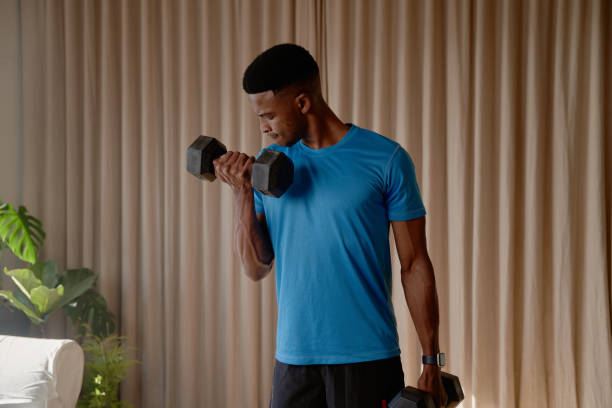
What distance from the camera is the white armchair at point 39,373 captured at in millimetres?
1874

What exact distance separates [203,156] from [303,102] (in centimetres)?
25

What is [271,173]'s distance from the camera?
3.56 ft


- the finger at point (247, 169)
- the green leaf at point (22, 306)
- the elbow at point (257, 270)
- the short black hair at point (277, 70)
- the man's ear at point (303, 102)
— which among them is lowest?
the green leaf at point (22, 306)

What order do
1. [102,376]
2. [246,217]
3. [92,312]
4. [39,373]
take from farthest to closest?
[92,312] < [102,376] < [39,373] < [246,217]

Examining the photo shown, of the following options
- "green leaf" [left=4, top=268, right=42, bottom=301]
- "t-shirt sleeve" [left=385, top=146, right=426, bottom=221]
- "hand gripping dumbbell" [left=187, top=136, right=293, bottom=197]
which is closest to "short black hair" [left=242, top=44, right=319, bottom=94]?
"hand gripping dumbbell" [left=187, top=136, right=293, bottom=197]

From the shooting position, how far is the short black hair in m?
1.12

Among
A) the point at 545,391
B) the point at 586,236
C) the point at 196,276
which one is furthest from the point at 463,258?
the point at 196,276

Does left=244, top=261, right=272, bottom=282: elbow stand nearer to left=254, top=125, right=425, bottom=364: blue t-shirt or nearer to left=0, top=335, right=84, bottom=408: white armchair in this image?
left=254, top=125, right=425, bottom=364: blue t-shirt

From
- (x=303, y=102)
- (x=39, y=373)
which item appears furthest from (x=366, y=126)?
(x=39, y=373)

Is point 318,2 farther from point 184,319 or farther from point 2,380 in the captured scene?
point 2,380

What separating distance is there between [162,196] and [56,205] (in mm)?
574

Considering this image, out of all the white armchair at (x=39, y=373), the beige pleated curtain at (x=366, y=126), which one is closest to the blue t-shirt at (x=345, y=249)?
the white armchair at (x=39, y=373)

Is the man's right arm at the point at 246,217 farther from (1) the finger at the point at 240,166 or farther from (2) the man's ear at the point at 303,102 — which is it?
(2) the man's ear at the point at 303,102

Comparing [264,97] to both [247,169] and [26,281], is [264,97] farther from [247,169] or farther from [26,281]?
[26,281]
